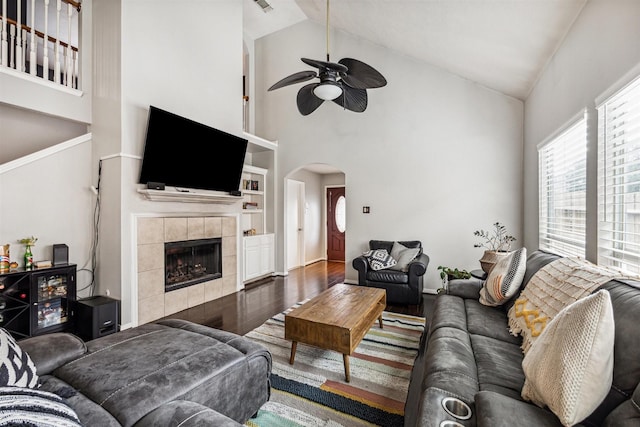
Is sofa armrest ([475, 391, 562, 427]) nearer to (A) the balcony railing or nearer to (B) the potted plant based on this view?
(B) the potted plant

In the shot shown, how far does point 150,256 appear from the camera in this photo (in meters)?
3.63

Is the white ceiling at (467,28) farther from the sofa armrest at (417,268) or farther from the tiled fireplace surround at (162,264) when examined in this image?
the tiled fireplace surround at (162,264)

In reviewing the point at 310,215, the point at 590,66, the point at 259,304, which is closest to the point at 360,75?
the point at 590,66

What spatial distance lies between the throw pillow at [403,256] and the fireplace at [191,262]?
2661 millimetres

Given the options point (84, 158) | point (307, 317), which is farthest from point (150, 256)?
point (307, 317)

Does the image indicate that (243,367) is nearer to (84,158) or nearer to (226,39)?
(84,158)

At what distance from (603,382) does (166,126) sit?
4098 mm

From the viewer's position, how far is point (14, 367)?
1210 millimetres

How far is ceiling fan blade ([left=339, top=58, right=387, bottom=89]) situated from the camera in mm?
2631

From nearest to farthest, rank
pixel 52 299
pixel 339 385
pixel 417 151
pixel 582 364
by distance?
pixel 582 364 → pixel 339 385 → pixel 52 299 → pixel 417 151

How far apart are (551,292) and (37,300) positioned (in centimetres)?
440

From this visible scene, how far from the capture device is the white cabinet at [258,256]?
5.33m

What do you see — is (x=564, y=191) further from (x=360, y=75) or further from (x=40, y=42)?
Result: (x=40, y=42)

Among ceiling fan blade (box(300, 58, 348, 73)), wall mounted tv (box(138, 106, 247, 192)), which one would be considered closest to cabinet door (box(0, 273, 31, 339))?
wall mounted tv (box(138, 106, 247, 192))
